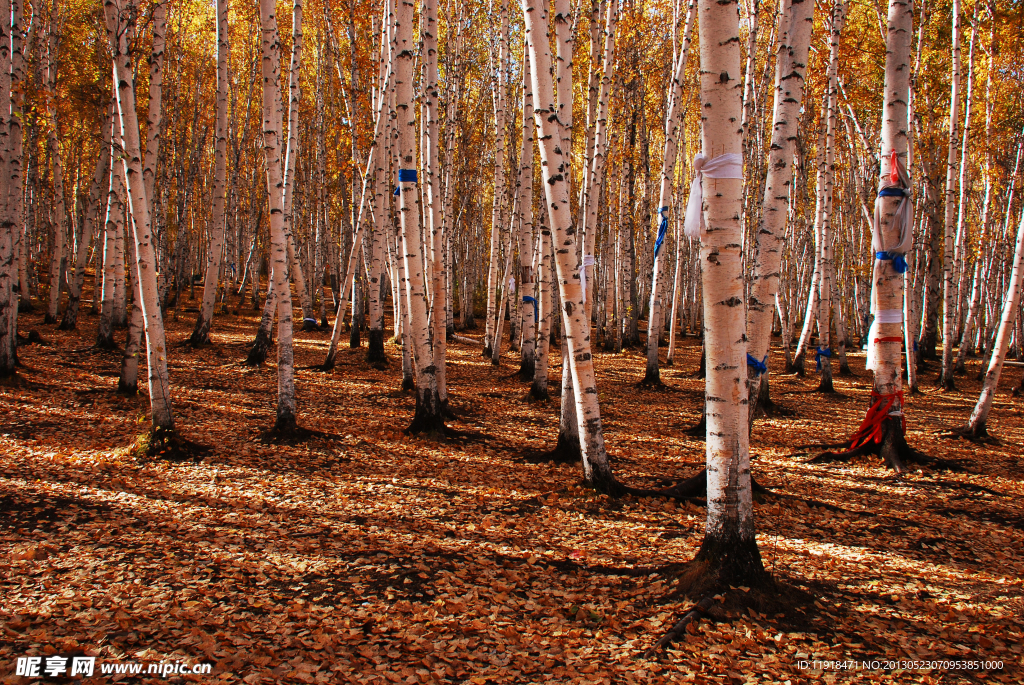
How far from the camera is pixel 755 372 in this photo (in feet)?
18.4

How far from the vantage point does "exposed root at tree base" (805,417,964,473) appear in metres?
5.89

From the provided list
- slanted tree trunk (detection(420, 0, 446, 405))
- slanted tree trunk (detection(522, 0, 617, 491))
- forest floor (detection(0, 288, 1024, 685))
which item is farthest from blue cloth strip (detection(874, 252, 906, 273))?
slanted tree trunk (detection(420, 0, 446, 405))

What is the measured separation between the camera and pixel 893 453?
5.93 meters

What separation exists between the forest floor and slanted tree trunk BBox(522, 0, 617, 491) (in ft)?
2.54

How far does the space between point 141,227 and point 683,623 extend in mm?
5570

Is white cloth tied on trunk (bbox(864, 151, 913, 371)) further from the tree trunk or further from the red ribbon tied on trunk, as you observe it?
the tree trunk

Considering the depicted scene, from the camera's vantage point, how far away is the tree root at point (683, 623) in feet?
9.03

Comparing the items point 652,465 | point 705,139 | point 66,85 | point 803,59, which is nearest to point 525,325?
point 652,465

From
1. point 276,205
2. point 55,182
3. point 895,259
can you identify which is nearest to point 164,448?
point 276,205

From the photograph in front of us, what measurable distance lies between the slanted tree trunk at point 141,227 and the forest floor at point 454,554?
0.54 m

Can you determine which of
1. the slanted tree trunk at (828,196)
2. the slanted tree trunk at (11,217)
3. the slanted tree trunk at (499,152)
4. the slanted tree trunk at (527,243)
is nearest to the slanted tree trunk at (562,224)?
the slanted tree trunk at (527,243)

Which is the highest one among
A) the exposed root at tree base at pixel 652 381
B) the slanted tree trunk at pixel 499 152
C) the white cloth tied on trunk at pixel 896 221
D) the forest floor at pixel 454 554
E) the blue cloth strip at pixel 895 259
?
the slanted tree trunk at pixel 499 152

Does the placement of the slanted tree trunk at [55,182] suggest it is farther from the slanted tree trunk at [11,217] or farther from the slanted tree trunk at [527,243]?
the slanted tree trunk at [527,243]

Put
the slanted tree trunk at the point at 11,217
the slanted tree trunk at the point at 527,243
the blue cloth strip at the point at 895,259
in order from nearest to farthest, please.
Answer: the blue cloth strip at the point at 895,259
the slanted tree trunk at the point at 11,217
the slanted tree trunk at the point at 527,243
